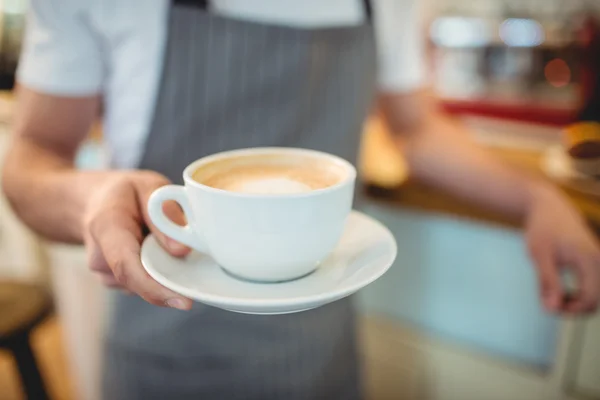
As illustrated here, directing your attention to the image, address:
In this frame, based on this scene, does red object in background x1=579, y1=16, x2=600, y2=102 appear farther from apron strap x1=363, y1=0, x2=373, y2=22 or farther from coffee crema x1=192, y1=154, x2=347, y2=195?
coffee crema x1=192, y1=154, x2=347, y2=195

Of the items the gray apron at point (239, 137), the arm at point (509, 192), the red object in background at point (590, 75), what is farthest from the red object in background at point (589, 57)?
the gray apron at point (239, 137)

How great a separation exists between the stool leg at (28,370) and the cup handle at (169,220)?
879 mm

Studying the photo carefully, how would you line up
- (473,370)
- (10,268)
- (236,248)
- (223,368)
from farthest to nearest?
(10,268)
(473,370)
(223,368)
(236,248)

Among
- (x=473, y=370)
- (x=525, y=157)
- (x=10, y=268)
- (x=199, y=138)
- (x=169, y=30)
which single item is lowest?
(x=10, y=268)

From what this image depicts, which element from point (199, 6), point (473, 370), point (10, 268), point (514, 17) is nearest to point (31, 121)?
point (199, 6)

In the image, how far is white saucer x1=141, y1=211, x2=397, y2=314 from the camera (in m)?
0.34

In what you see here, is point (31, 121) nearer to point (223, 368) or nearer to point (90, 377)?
point (223, 368)

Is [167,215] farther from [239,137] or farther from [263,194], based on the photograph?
[239,137]

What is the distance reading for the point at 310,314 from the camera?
700 millimetres

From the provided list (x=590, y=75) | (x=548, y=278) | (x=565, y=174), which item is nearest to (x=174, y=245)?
(x=548, y=278)

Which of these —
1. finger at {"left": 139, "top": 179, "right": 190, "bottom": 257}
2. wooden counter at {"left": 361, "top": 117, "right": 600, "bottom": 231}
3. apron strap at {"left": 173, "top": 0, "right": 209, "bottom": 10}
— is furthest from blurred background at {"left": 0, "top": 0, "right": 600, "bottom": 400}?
finger at {"left": 139, "top": 179, "right": 190, "bottom": 257}

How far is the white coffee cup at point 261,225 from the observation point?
0.36 metres

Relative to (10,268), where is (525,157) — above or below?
above

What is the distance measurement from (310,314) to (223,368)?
0.13 metres
